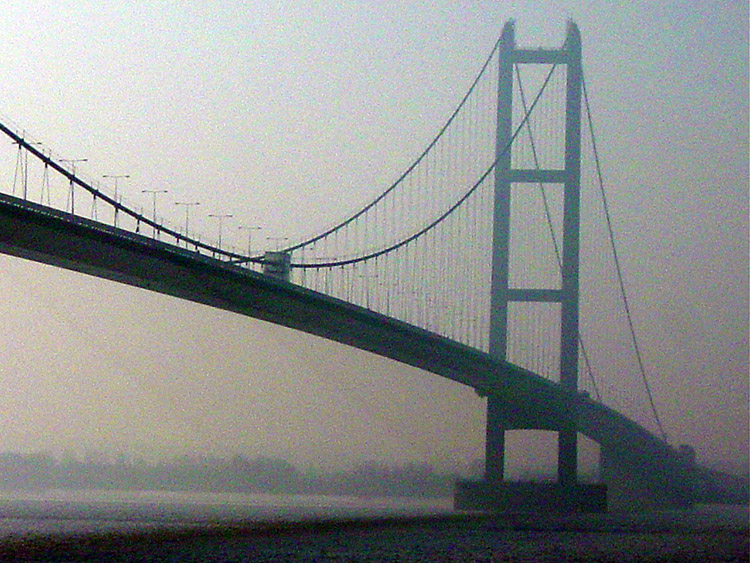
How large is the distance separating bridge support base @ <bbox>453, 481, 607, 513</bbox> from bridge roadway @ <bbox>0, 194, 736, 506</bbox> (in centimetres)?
190

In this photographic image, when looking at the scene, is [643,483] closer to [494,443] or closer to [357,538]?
[494,443]

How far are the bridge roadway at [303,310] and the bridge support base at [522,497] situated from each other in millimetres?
1898

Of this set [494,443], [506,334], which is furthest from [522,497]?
[506,334]

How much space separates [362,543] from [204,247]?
28.6ft

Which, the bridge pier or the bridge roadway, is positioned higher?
the bridge roadway

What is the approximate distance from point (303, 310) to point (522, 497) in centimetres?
1245

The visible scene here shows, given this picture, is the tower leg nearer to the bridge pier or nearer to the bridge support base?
the bridge support base

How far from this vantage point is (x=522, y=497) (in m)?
49.8

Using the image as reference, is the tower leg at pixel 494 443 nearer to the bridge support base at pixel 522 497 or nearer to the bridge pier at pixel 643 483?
the bridge support base at pixel 522 497

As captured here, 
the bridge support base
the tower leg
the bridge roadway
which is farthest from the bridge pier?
the tower leg

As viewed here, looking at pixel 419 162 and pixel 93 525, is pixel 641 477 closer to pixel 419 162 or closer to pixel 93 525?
pixel 419 162

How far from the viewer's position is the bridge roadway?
31.9 meters

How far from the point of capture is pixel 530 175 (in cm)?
5256

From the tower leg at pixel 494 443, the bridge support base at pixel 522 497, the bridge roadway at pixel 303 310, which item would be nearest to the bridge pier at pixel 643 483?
the bridge roadway at pixel 303 310
